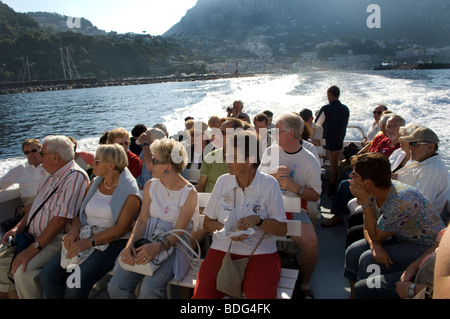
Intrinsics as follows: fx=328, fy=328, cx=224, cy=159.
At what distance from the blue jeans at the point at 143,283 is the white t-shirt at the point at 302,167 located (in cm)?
115

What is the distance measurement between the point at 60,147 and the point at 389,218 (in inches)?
102

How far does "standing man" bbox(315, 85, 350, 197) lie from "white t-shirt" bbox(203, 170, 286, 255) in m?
3.09

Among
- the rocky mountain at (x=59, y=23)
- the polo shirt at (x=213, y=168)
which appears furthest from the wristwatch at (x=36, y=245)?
the rocky mountain at (x=59, y=23)

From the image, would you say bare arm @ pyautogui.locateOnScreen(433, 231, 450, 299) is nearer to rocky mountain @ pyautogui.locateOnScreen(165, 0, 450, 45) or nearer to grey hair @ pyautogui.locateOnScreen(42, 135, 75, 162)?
grey hair @ pyautogui.locateOnScreen(42, 135, 75, 162)

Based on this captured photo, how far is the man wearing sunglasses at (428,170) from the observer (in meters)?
2.56

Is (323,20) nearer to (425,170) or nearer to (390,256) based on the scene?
(425,170)

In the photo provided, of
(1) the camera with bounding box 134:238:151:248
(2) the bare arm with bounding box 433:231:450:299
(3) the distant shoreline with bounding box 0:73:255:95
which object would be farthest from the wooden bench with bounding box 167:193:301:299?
(3) the distant shoreline with bounding box 0:73:255:95

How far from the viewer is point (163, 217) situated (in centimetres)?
252

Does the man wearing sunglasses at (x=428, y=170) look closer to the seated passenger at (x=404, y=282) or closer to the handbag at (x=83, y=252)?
the seated passenger at (x=404, y=282)

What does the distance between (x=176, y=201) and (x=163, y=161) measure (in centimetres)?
32

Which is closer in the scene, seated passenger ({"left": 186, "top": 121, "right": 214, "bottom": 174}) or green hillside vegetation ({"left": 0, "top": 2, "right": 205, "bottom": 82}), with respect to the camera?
seated passenger ({"left": 186, "top": 121, "right": 214, "bottom": 174})

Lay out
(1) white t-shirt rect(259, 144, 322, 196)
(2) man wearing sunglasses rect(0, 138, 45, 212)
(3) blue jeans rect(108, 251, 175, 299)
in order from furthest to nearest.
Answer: (2) man wearing sunglasses rect(0, 138, 45, 212) → (1) white t-shirt rect(259, 144, 322, 196) → (3) blue jeans rect(108, 251, 175, 299)

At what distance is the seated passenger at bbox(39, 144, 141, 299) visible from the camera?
242 cm
